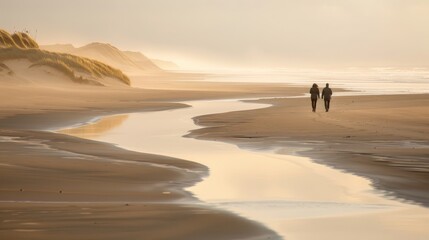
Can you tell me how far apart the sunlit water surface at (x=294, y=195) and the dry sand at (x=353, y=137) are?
689mm

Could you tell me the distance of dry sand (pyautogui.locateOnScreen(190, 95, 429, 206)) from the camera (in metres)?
16.5

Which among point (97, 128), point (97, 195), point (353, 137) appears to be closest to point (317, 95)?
point (97, 128)

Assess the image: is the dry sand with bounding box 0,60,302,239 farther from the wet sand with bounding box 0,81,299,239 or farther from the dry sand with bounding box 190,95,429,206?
the dry sand with bounding box 190,95,429,206

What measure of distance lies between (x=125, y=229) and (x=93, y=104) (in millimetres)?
A: 34114

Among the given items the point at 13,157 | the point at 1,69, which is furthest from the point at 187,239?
the point at 1,69

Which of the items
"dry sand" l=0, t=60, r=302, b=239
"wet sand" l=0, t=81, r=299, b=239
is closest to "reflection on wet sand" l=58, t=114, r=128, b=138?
"dry sand" l=0, t=60, r=302, b=239

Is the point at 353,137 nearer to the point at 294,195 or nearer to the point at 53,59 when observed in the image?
the point at 294,195

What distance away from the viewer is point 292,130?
2723cm

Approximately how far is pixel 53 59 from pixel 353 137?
54.1 meters

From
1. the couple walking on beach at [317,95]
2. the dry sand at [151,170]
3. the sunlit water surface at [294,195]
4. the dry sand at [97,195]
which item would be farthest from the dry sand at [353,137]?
the dry sand at [97,195]

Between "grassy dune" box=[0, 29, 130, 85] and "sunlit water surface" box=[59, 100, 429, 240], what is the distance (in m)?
50.7

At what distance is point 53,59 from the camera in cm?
7550

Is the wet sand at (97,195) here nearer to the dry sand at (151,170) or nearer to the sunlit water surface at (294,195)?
the dry sand at (151,170)

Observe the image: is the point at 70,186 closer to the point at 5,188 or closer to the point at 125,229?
the point at 5,188
